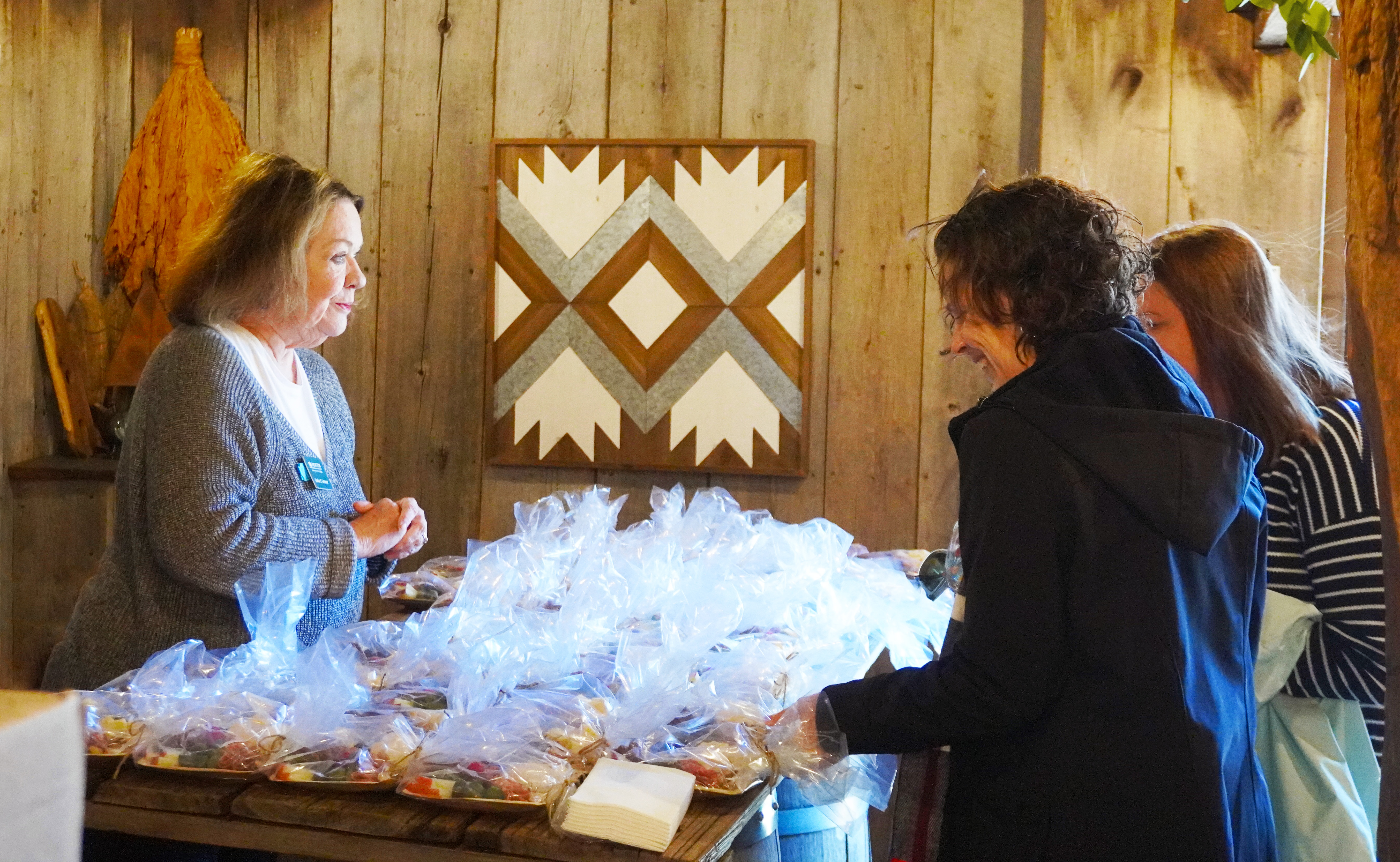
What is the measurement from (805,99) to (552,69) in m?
0.61

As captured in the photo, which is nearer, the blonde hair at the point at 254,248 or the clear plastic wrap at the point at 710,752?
the clear plastic wrap at the point at 710,752

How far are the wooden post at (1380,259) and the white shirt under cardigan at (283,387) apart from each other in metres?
1.35

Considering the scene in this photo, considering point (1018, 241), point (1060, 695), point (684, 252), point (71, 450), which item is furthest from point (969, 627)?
point (71, 450)

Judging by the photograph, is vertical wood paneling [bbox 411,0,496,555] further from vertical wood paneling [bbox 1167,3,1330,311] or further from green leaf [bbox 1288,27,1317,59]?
green leaf [bbox 1288,27,1317,59]

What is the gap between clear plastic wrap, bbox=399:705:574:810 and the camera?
1143 millimetres

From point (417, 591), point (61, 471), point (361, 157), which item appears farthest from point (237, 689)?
point (361, 157)

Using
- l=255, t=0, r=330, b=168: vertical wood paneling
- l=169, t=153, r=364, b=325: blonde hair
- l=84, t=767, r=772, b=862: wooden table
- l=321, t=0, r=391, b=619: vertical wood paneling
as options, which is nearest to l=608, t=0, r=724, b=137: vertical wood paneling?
l=321, t=0, r=391, b=619: vertical wood paneling

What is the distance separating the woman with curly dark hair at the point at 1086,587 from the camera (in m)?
1.06

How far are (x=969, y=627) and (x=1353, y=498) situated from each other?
0.65m

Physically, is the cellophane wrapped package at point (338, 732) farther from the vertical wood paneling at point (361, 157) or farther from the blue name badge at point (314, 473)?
the vertical wood paneling at point (361, 157)

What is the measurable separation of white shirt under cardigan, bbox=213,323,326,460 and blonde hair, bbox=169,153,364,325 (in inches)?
1.4

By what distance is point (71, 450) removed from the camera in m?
2.85

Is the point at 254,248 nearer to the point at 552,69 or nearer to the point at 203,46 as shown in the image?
the point at 552,69

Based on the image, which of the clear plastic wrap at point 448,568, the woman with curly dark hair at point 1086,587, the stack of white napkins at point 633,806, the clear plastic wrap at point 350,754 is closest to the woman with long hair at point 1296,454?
the woman with curly dark hair at point 1086,587
